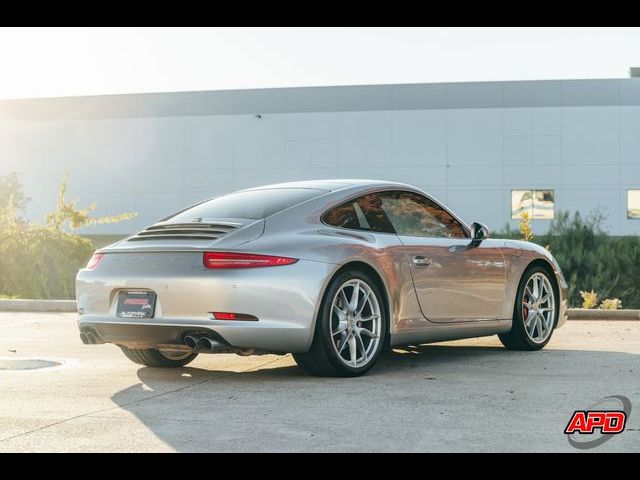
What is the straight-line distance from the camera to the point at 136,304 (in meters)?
7.25

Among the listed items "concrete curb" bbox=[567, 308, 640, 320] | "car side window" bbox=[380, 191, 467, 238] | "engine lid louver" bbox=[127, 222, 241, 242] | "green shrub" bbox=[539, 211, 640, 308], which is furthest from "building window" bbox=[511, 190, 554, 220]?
"engine lid louver" bbox=[127, 222, 241, 242]

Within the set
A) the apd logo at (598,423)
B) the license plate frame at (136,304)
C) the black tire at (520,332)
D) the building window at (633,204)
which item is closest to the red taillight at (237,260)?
the license plate frame at (136,304)

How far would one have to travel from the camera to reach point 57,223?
76.8ft

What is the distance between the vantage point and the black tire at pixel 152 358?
8258mm

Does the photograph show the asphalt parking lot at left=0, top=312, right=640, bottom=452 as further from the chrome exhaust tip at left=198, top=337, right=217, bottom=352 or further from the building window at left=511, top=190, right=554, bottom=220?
the building window at left=511, top=190, right=554, bottom=220

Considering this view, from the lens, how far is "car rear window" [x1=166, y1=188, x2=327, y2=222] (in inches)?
302

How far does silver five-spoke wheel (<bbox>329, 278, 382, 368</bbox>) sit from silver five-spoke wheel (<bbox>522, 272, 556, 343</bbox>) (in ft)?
7.40

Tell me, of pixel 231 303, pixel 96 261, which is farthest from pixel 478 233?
pixel 96 261

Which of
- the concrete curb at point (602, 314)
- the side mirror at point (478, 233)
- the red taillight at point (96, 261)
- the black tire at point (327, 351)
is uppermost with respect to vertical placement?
the side mirror at point (478, 233)

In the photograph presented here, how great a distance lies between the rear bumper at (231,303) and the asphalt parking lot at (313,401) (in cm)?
34

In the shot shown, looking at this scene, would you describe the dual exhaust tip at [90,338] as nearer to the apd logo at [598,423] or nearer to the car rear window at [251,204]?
the car rear window at [251,204]

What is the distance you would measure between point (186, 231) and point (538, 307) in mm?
3769

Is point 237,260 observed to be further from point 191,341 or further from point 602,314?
point 602,314
